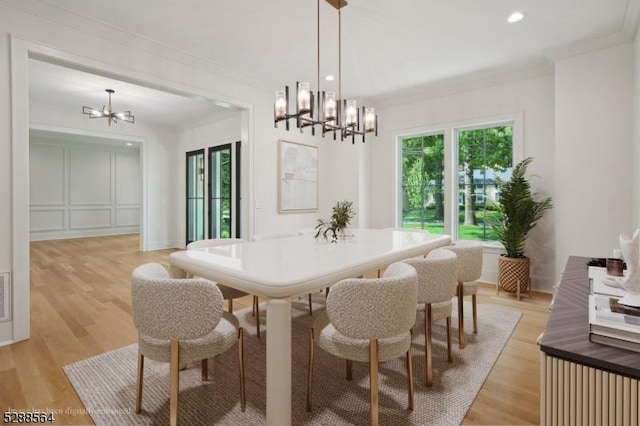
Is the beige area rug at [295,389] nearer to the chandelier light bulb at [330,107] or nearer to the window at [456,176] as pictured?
the chandelier light bulb at [330,107]

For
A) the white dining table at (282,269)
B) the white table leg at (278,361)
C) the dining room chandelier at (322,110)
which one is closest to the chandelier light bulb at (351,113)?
the dining room chandelier at (322,110)

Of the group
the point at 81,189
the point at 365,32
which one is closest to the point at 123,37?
the point at 365,32

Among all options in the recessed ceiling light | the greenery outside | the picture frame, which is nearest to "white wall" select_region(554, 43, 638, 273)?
the greenery outside

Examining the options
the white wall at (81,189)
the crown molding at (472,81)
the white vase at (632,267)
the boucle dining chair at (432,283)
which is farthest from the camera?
the white wall at (81,189)

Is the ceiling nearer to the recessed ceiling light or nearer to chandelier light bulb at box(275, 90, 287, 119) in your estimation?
the recessed ceiling light

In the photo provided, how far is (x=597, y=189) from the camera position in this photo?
3221 mm

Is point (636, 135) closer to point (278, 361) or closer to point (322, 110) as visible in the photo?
point (322, 110)

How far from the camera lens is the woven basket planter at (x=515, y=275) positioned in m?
3.64

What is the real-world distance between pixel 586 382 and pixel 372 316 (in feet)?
2.36

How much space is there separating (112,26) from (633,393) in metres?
4.11

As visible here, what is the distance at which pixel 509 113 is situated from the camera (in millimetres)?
4066

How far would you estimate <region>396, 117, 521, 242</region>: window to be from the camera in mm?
4289

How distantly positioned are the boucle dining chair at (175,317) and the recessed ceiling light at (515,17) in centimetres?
330

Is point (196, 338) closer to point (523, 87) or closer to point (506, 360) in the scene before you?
point (506, 360)
